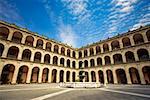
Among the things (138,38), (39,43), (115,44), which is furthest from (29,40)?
(138,38)

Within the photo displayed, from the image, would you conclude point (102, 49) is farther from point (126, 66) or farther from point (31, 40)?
point (31, 40)

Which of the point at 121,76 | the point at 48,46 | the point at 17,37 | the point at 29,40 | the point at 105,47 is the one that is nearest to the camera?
the point at 17,37

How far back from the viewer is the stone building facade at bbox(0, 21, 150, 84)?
21359 millimetres

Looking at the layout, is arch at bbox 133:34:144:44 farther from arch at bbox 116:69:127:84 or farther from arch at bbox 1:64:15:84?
arch at bbox 1:64:15:84

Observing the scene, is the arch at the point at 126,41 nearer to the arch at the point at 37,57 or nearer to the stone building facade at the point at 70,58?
the stone building facade at the point at 70,58

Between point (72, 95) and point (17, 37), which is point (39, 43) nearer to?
point (17, 37)

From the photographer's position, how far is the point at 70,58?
32.7 m

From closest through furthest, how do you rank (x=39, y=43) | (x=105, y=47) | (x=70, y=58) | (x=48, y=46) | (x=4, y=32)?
(x=4, y=32)
(x=39, y=43)
(x=48, y=46)
(x=105, y=47)
(x=70, y=58)

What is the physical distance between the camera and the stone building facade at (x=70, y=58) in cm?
2136

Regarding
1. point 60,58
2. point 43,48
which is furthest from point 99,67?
point 43,48

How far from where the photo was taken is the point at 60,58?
30.1 m

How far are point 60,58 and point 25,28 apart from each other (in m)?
12.2

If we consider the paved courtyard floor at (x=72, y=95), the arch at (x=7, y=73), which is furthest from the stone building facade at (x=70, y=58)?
the paved courtyard floor at (x=72, y=95)

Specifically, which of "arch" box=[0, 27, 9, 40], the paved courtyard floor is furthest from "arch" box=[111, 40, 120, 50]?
"arch" box=[0, 27, 9, 40]
